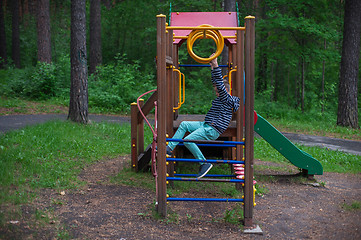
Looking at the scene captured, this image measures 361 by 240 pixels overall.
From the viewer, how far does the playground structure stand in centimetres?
421

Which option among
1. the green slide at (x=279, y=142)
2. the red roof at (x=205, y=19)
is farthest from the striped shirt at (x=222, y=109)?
the red roof at (x=205, y=19)

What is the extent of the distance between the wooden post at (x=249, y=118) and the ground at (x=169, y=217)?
0.27 metres

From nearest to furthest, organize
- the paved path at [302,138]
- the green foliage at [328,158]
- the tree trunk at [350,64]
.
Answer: the green foliage at [328,158], the paved path at [302,138], the tree trunk at [350,64]

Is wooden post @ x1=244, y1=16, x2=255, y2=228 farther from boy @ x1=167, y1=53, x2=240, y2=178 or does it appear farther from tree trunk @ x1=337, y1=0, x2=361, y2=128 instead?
tree trunk @ x1=337, y1=0, x2=361, y2=128

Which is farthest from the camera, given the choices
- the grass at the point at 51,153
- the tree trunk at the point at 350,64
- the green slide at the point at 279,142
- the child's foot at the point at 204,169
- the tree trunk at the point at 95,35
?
the tree trunk at the point at 95,35

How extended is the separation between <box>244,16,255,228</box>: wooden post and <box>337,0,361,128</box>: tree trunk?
33.9 ft

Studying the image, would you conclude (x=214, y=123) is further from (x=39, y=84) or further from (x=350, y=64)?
(x=39, y=84)

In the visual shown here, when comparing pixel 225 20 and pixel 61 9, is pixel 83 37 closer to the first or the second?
pixel 225 20

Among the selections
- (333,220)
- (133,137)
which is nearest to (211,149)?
(133,137)

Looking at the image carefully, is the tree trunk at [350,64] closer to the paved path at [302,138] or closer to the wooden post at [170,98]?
the paved path at [302,138]

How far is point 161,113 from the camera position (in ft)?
14.0

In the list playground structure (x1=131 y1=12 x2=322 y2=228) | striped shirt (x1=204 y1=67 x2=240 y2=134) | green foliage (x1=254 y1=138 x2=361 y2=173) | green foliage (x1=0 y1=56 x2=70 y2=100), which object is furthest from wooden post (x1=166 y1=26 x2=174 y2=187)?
green foliage (x1=0 y1=56 x2=70 y2=100)

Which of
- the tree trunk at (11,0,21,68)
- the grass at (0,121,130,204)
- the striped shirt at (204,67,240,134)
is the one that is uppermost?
the tree trunk at (11,0,21,68)

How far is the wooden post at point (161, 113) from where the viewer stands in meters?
4.18
